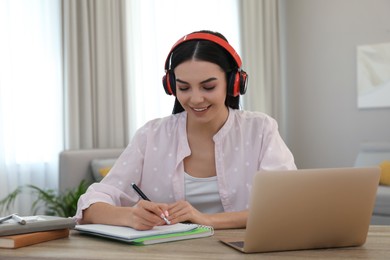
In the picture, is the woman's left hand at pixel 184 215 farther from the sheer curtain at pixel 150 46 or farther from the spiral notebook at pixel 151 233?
the sheer curtain at pixel 150 46

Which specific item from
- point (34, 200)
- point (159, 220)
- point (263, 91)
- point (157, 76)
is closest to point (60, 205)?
point (34, 200)

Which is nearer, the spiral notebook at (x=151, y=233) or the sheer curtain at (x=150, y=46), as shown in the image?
the spiral notebook at (x=151, y=233)

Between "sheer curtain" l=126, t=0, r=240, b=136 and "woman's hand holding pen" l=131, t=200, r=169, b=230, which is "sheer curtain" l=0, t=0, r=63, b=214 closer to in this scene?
"sheer curtain" l=126, t=0, r=240, b=136

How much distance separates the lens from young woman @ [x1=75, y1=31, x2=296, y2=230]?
6.41ft

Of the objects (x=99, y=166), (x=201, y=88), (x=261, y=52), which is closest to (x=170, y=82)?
(x=201, y=88)

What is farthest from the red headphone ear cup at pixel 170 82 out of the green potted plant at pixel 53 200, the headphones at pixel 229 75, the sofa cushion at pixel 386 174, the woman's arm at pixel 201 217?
the sofa cushion at pixel 386 174

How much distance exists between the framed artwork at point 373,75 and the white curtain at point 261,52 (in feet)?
2.40

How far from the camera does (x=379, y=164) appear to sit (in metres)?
4.90

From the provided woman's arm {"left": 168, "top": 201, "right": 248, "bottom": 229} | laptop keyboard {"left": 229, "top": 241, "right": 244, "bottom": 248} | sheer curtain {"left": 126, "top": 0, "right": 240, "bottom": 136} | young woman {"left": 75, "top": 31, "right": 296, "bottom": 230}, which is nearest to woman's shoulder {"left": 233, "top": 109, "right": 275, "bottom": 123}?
young woman {"left": 75, "top": 31, "right": 296, "bottom": 230}

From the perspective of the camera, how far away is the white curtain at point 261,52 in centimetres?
575

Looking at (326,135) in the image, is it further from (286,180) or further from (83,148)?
(286,180)

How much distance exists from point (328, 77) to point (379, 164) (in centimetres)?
120

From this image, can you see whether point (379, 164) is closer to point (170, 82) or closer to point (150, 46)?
point (150, 46)

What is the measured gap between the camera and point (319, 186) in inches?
52.7
